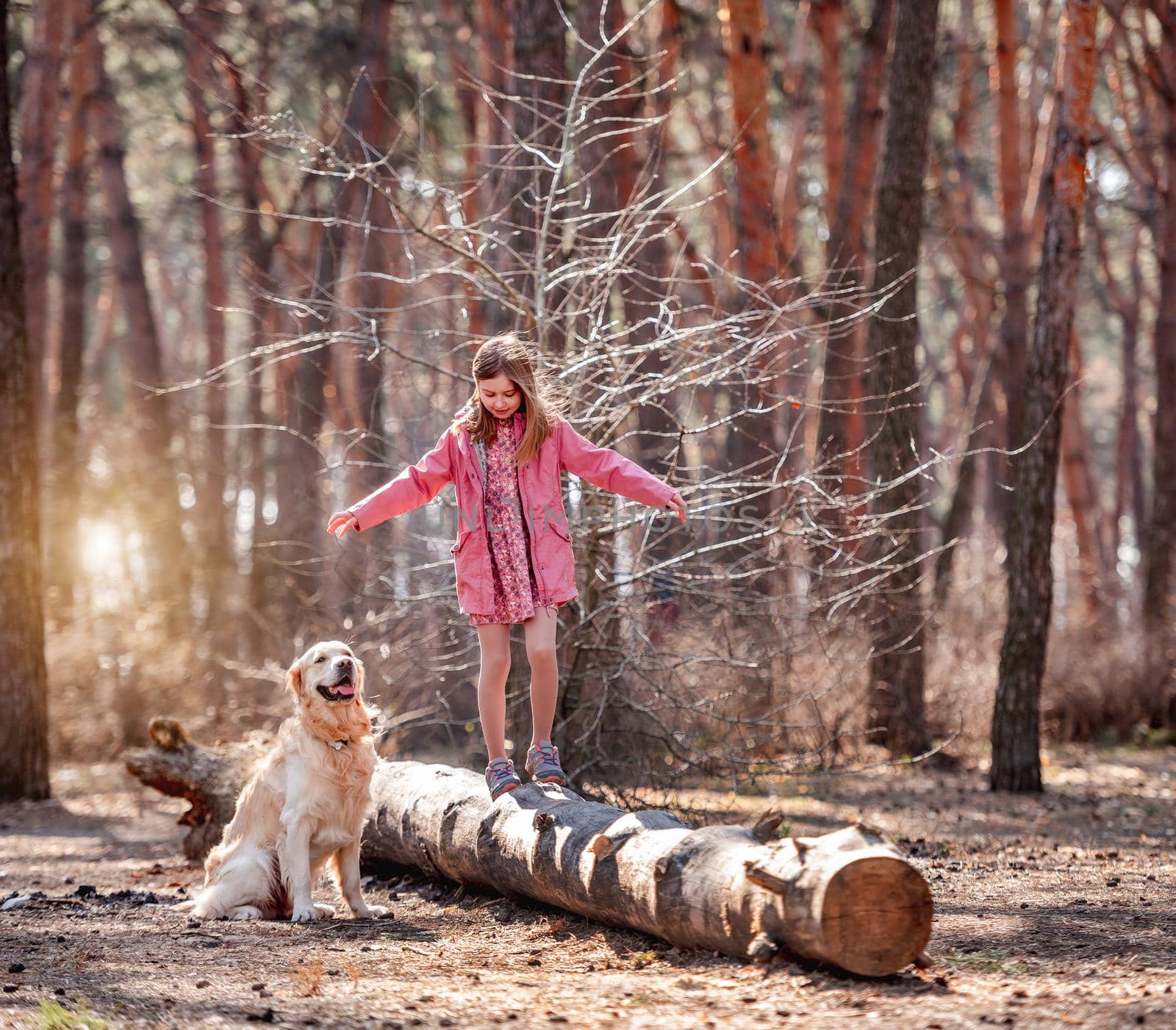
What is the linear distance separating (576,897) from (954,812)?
5.10m

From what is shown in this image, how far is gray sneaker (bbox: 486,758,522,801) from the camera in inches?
243

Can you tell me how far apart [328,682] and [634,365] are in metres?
2.53

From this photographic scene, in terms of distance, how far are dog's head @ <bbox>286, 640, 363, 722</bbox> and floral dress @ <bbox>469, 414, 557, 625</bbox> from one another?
61 centimetres

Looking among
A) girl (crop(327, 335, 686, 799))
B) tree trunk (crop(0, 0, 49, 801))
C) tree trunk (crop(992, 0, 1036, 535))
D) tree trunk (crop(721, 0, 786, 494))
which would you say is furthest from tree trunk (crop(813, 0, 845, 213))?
girl (crop(327, 335, 686, 799))

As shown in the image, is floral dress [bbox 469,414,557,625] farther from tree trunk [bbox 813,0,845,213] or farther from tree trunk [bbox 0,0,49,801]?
tree trunk [bbox 813,0,845,213]

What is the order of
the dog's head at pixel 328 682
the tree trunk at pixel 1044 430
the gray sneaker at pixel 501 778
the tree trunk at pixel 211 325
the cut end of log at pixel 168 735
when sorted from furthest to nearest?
the tree trunk at pixel 211 325 < the tree trunk at pixel 1044 430 < the cut end of log at pixel 168 735 < the gray sneaker at pixel 501 778 < the dog's head at pixel 328 682

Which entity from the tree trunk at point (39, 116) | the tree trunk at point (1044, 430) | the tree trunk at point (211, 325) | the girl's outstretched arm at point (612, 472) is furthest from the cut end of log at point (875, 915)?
the tree trunk at point (211, 325)

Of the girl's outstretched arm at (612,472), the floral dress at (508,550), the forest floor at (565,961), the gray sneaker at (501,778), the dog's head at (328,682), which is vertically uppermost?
the girl's outstretched arm at (612,472)

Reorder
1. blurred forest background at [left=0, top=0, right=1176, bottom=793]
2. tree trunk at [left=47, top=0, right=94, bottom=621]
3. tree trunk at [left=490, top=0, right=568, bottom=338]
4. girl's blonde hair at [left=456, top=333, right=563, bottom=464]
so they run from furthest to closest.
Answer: tree trunk at [left=47, top=0, right=94, bottom=621]
tree trunk at [left=490, top=0, right=568, bottom=338]
blurred forest background at [left=0, top=0, right=1176, bottom=793]
girl's blonde hair at [left=456, top=333, right=563, bottom=464]

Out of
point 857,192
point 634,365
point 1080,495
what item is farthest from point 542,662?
point 1080,495

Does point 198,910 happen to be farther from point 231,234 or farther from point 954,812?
point 231,234

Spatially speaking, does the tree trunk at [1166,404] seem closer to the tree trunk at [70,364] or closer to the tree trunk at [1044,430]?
the tree trunk at [1044,430]

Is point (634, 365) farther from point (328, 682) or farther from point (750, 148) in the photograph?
point (750, 148)

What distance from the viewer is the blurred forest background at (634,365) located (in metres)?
7.92
